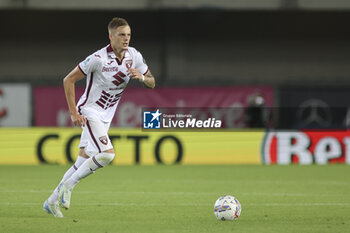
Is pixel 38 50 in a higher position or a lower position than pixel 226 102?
higher

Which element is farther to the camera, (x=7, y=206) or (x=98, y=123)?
(x=7, y=206)

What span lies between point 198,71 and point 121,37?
1884cm

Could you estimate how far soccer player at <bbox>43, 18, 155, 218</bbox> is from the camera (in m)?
8.34

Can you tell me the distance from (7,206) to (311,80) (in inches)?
734

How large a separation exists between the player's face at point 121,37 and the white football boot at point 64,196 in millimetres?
1679

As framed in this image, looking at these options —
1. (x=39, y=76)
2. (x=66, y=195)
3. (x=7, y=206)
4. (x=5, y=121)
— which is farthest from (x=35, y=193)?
(x=39, y=76)

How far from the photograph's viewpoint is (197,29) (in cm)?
2719

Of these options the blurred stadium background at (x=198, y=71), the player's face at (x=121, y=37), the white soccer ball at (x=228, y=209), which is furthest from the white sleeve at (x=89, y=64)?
the blurred stadium background at (x=198, y=71)

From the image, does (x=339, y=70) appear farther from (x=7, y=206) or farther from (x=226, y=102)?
(x=7, y=206)

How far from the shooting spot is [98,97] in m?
8.59

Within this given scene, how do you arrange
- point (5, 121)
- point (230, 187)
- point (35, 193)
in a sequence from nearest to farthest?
1. point (35, 193)
2. point (230, 187)
3. point (5, 121)

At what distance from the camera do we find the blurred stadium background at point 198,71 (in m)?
17.7

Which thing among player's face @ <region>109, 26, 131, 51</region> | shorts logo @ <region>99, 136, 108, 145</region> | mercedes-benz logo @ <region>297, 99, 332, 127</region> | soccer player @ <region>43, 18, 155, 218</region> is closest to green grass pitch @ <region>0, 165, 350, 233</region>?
soccer player @ <region>43, 18, 155, 218</region>

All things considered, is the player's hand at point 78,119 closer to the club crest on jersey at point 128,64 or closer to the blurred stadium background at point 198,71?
the club crest on jersey at point 128,64
